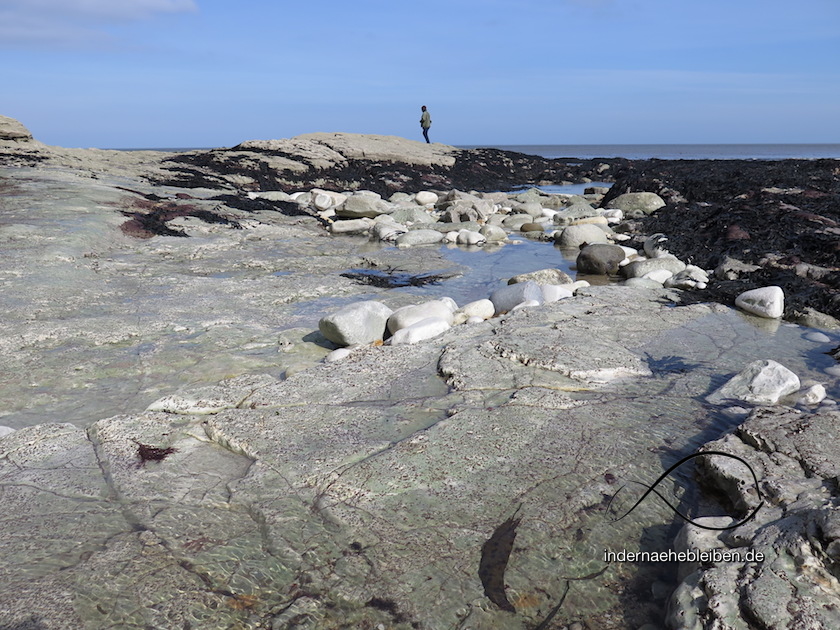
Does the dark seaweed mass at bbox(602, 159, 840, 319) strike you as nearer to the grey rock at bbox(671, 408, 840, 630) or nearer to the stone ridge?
the grey rock at bbox(671, 408, 840, 630)

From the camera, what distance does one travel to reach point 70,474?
9.57 ft

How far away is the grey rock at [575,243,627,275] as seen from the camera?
9.04 meters

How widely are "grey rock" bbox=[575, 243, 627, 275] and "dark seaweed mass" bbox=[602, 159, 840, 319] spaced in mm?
1131

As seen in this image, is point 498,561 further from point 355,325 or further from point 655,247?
point 655,247

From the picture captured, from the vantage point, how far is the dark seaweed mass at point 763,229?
23.0ft

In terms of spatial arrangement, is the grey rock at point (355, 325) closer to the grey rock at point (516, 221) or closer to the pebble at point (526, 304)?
the pebble at point (526, 304)

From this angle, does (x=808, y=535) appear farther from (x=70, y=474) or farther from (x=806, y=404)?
→ (x=70, y=474)

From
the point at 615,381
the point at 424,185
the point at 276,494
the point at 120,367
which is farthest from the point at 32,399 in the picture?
the point at 424,185

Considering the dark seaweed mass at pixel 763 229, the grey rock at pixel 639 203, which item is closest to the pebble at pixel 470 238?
the dark seaweed mass at pixel 763 229

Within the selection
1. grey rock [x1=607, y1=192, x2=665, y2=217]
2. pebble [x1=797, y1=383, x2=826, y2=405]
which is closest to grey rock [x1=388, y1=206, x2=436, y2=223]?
grey rock [x1=607, y1=192, x2=665, y2=217]

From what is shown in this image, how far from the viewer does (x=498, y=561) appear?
7.63 ft

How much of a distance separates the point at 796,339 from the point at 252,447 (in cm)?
456

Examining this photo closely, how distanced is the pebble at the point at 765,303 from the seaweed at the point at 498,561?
14.9ft

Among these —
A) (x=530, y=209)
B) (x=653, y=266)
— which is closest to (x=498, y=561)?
(x=653, y=266)
